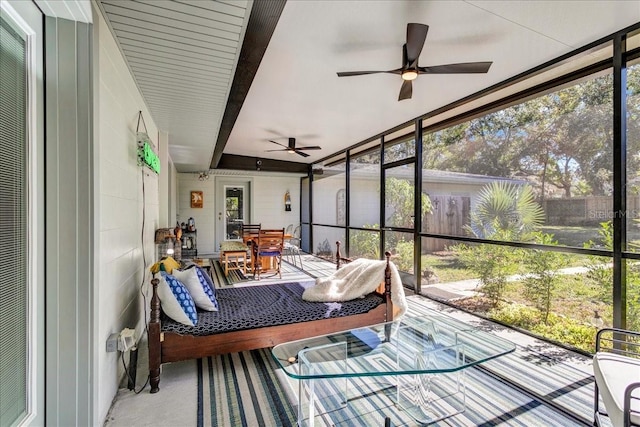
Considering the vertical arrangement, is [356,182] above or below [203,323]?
above

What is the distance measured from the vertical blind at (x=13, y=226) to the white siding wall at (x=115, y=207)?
1.04 feet

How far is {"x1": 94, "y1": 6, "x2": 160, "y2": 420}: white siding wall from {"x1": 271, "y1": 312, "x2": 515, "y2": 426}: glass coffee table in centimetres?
103

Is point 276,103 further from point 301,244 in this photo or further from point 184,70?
point 301,244

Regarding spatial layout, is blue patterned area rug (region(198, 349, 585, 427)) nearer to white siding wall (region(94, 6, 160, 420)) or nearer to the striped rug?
the striped rug

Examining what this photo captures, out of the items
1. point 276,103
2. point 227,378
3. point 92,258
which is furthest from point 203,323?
point 276,103

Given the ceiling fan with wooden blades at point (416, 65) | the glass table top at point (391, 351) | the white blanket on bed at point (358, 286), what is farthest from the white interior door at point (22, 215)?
the ceiling fan with wooden blades at point (416, 65)

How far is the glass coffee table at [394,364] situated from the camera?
1796mm

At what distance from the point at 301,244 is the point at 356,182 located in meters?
3.41

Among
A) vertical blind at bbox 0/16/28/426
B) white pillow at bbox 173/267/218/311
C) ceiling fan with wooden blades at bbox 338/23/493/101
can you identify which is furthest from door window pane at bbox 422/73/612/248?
vertical blind at bbox 0/16/28/426

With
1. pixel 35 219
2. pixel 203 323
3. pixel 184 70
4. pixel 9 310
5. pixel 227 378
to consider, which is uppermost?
pixel 184 70

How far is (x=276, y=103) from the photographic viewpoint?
420 cm

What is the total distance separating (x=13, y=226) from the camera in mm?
1195

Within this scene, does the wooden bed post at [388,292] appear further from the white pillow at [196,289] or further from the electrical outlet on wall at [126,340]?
the electrical outlet on wall at [126,340]

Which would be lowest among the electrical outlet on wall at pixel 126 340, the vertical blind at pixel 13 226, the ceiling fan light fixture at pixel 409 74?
the electrical outlet on wall at pixel 126 340
